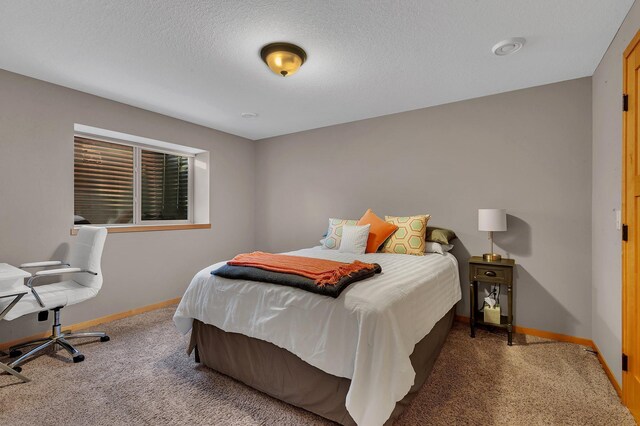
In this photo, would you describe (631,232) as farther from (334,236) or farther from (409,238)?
(334,236)

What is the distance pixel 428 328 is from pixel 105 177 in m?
3.83

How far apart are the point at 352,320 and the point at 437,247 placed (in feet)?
6.11

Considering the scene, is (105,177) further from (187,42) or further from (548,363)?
(548,363)

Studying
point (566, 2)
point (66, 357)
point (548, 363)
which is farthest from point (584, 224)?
point (66, 357)

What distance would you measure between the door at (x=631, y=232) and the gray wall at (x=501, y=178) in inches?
38.7

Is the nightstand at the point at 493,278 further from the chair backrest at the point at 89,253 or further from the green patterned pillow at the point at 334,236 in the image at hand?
the chair backrest at the point at 89,253

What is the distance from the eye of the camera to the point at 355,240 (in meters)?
3.17

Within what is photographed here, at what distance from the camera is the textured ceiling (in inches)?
72.6

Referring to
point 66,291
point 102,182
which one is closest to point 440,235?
point 66,291

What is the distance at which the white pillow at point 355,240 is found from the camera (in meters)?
3.15

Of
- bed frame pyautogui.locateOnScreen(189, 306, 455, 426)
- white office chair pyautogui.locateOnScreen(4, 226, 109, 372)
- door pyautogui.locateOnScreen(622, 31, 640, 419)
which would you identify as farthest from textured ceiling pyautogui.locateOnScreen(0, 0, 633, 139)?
bed frame pyautogui.locateOnScreen(189, 306, 455, 426)

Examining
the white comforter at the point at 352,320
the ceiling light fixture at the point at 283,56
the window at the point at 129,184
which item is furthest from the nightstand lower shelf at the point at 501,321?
the window at the point at 129,184

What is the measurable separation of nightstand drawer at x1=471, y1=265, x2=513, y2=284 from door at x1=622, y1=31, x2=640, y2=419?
859mm

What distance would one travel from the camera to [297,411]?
1812mm
